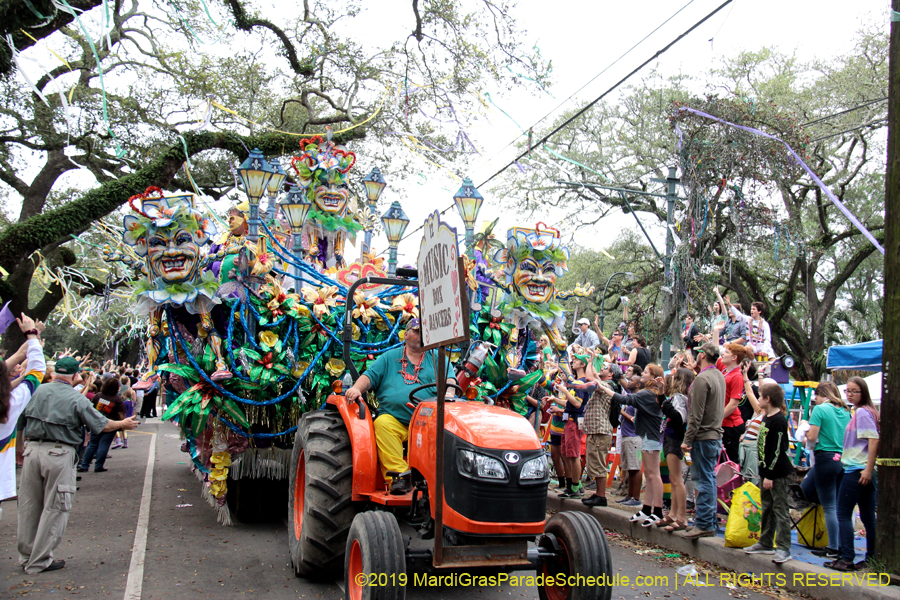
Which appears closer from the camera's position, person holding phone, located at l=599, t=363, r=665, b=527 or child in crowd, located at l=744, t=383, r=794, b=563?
child in crowd, located at l=744, t=383, r=794, b=563

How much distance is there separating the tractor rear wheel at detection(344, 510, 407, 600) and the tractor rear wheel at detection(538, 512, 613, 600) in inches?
38.4

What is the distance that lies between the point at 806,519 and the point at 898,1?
4734 millimetres

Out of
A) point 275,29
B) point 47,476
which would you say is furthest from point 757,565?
point 275,29

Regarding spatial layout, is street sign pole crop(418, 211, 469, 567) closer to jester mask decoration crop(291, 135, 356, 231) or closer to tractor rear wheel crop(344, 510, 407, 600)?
tractor rear wheel crop(344, 510, 407, 600)

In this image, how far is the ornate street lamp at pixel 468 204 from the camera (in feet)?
24.4

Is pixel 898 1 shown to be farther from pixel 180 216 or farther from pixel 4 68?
pixel 4 68

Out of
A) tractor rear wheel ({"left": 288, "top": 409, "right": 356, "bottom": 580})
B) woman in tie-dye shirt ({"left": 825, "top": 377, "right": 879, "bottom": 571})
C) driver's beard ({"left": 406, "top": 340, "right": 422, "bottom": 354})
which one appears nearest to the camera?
tractor rear wheel ({"left": 288, "top": 409, "right": 356, "bottom": 580})

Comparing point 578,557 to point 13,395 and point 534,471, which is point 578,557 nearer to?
point 534,471

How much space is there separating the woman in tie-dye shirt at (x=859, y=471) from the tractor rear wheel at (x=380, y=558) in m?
4.02

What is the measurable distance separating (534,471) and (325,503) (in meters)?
1.77

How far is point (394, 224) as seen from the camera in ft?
28.5

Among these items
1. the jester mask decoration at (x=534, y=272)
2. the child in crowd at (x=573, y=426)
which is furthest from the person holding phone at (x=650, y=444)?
the jester mask decoration at (x=534, y=272)

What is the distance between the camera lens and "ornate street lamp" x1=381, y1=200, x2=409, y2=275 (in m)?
8.68

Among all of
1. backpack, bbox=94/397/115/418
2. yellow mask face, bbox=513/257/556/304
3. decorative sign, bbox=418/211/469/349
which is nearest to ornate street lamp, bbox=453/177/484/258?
yellow mask face, bbox=513/257/556/304
